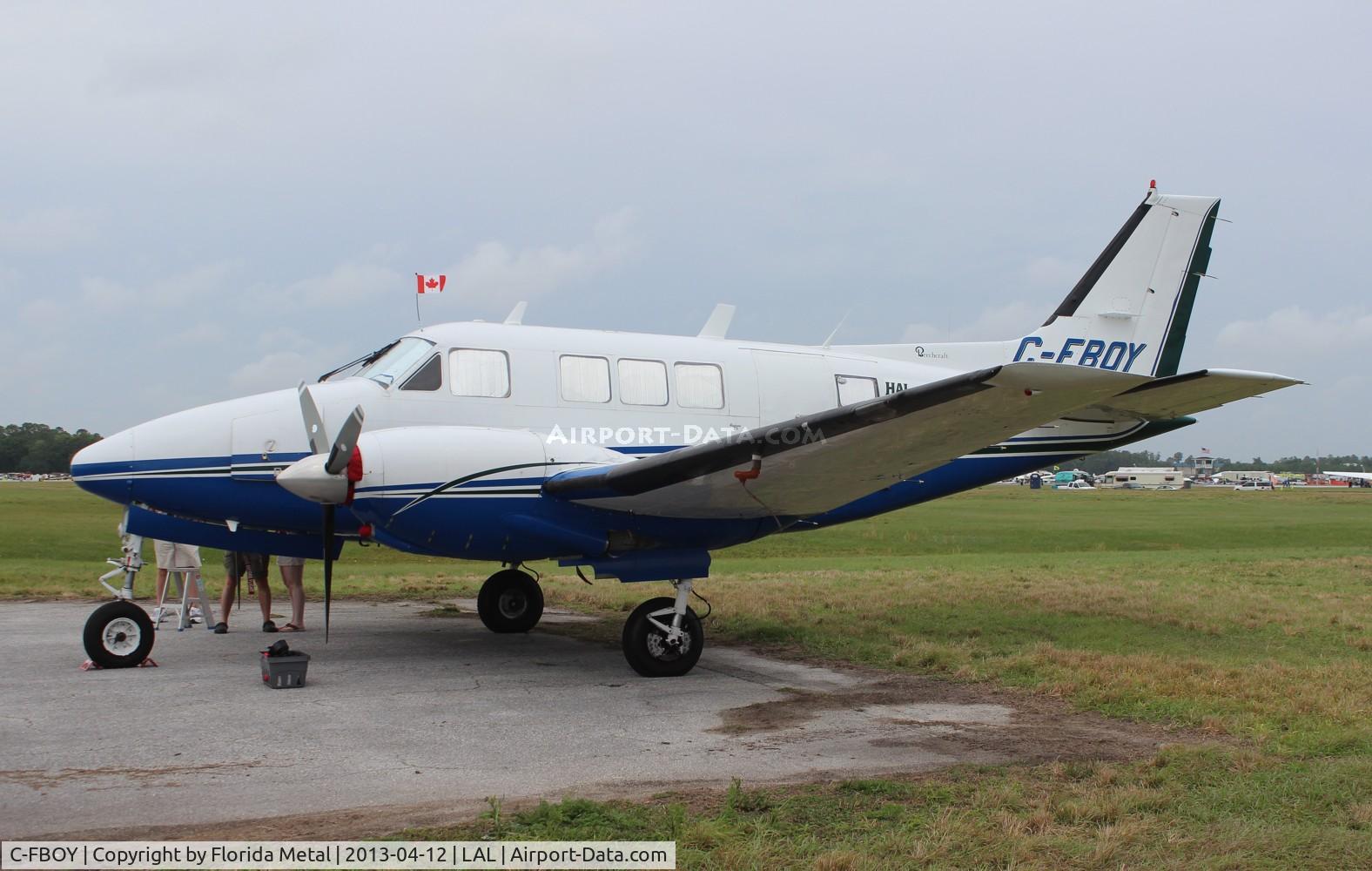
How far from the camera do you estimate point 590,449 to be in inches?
395

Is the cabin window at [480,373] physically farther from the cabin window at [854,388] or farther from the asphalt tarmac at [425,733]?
the cabin window at [854,388]

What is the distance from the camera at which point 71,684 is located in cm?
852

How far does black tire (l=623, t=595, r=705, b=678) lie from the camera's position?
963 centimetres

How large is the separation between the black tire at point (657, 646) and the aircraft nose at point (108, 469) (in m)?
4.75

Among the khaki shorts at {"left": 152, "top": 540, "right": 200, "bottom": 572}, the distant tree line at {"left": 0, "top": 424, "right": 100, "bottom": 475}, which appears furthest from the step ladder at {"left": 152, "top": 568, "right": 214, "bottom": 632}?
the distant tree line at {"left": 0, "top": 424, "right": 100, "bottom": 475}

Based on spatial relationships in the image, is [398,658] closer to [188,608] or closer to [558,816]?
[188,608]

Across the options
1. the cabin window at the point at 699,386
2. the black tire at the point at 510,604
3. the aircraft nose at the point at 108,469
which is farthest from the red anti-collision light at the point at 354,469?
the black tire at the point at 510,604

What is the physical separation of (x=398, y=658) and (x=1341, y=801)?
7.91 m

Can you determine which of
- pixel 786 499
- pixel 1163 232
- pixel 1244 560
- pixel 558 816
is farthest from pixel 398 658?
pixel 1244 560

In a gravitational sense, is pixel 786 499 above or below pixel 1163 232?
below

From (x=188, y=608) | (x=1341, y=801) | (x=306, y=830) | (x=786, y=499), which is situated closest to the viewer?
(x=306, y=830)

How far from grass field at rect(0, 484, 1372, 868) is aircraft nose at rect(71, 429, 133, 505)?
245 inches

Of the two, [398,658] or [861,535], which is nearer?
[398,658]

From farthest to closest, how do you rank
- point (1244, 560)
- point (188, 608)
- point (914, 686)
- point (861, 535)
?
1. point (861, 535)
2. point (1244, 560)
3. point (188, 608)
4. point (914, 686)
